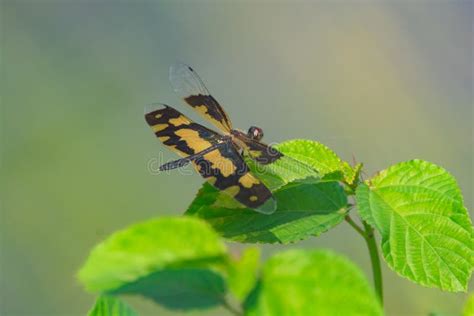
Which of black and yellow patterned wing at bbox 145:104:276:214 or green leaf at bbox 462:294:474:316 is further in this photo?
black and yellow patterned wing at bbox 145:104:276:214

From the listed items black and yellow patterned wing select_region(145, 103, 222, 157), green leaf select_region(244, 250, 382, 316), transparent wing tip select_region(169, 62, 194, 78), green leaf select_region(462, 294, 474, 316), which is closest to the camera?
green leaf select_region(244, 250, 382, 316)

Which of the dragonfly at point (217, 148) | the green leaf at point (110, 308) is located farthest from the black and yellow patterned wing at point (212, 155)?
the green leaf at point (110, 308)

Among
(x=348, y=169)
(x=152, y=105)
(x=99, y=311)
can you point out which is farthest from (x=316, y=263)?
(x=152, y=105)

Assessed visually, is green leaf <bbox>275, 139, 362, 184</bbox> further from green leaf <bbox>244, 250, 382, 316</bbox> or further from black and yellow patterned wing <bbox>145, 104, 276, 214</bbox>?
green leaf <bbox>244, 250, 382, 316</bbox>

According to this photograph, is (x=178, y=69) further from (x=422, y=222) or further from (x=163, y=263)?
(x=163, y=263)

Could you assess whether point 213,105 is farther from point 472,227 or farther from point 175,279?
point 175,279

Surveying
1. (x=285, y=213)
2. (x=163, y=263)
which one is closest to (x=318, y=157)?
(x=285, y=213)

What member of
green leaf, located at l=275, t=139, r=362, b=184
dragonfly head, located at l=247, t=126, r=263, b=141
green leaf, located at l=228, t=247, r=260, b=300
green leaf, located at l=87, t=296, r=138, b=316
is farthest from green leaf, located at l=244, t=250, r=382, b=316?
dragonfly head, located at l=247, t=126, r=263, b=141
